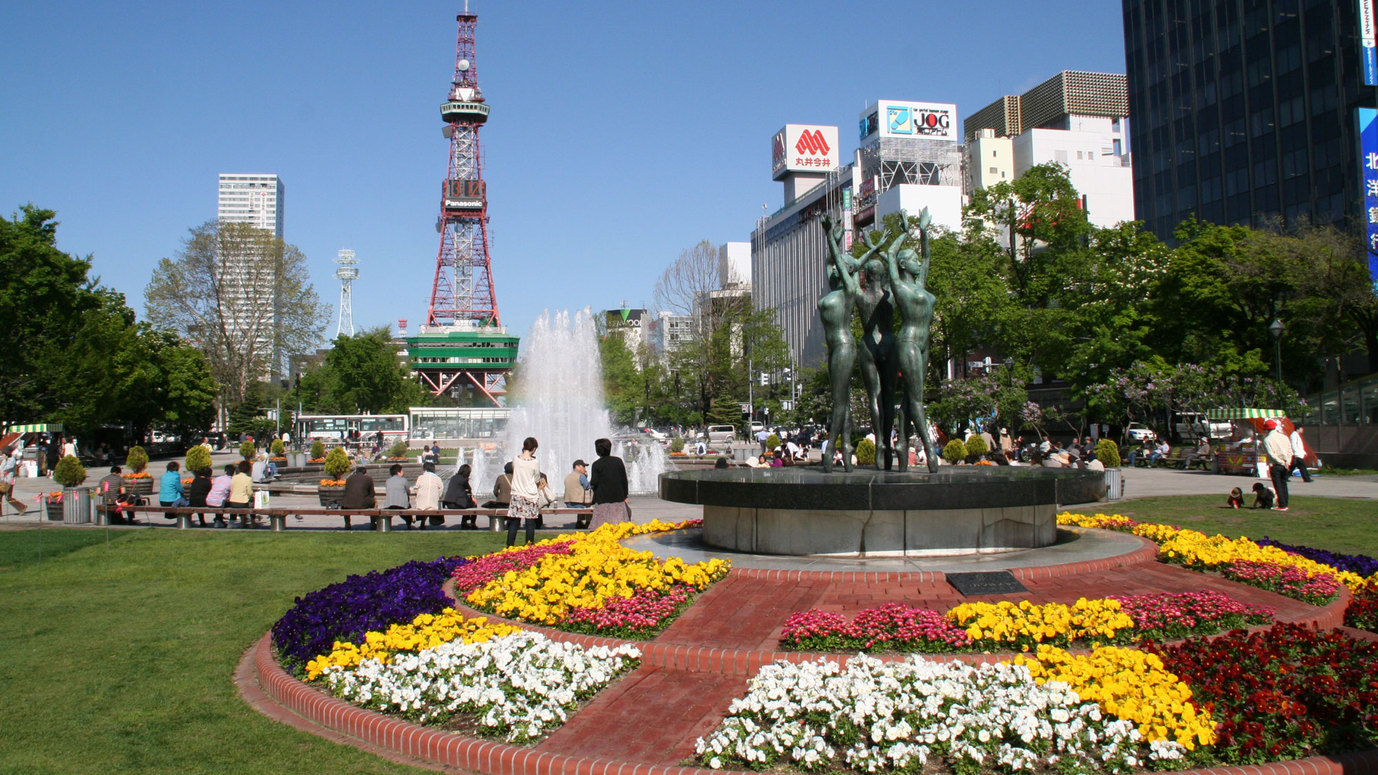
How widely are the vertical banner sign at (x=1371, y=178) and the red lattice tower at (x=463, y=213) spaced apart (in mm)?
91571

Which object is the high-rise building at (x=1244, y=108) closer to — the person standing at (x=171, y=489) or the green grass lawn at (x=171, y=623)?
the green grass lawn at (x=171, y=623)

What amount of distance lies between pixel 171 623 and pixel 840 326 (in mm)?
7975

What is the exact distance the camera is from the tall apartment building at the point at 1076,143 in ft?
290

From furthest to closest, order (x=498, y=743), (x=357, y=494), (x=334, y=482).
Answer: (x=334, y=482), (x=357, y=494), (x=498, y=743)

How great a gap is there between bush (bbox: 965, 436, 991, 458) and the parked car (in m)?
12.4

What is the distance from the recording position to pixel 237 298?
2402 inches

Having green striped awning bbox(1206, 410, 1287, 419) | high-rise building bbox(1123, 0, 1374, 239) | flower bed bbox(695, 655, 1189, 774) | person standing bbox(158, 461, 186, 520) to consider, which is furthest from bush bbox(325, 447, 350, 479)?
high-rise building bbox(1123, 0, 1374, 239)

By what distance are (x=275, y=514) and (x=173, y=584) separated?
237 inches

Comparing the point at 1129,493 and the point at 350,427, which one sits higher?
the point at 350,427

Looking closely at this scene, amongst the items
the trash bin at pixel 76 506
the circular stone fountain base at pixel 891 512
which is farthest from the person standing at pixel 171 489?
the circular stone fountain base at pixel 891 512

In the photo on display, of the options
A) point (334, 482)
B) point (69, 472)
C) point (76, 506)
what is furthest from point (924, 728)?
point (69, 472)

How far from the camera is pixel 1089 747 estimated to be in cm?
543

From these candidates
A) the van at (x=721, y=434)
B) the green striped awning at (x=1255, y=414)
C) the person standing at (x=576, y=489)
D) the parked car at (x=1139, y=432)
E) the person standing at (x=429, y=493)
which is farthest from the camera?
the van at (x=721, y=434)

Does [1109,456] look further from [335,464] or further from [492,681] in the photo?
[492,681]
